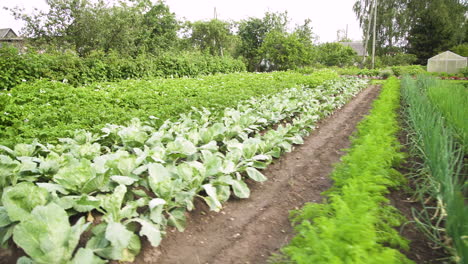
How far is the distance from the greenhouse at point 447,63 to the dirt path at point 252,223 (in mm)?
28984

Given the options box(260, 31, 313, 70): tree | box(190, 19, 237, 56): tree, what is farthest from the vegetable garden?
box(190, 19, 237, 56): tree

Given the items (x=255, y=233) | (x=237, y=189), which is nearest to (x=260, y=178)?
(x=237, y=189)

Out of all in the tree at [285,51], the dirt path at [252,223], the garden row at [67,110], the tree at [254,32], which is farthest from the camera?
the tree at [254,32]

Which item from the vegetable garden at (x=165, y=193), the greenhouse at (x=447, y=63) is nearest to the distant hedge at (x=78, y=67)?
the vegetable garden at (x=165, y=193)

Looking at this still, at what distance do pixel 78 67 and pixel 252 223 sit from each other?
11.0 meters

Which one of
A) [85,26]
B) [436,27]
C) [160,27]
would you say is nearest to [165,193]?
[85,26]

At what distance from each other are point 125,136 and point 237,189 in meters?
1.56

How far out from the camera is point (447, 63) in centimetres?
2695

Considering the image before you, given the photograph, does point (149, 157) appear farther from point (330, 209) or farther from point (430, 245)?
point (430, 245)

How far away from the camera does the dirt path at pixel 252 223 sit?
7.11ft

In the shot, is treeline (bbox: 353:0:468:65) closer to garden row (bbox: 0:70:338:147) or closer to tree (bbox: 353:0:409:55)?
tree (bbox: 353:0:409:55)

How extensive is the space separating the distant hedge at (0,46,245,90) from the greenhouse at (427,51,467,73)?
22.0 m

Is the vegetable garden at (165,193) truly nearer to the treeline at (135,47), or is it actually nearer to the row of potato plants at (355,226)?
the row of potato plants at (355,226)

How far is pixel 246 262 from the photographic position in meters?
2.12
